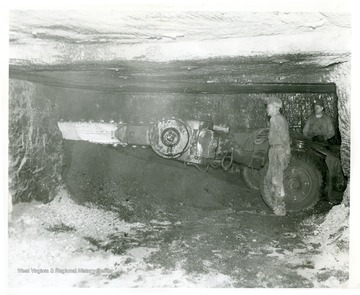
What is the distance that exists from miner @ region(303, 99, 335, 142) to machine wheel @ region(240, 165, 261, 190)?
0.71 meters

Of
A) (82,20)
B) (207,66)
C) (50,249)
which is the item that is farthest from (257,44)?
(50,249)

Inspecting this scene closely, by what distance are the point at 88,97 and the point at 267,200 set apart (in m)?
2.03

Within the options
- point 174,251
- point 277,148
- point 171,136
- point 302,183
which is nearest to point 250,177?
point 302,183

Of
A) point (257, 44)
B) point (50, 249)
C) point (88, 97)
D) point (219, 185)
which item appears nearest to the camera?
point (257, 44)

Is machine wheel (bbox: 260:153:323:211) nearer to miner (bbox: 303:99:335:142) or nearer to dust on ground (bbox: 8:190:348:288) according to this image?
dust on ground (bbox: 8:190:348:288)

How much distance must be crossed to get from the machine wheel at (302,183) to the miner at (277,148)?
0.72 feet

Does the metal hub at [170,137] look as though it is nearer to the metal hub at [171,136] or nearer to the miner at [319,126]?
the metal hub at [171,136]

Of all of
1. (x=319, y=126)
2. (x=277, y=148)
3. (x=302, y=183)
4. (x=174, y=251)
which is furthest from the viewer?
(x=319, y=126)

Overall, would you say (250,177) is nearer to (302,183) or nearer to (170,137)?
(302,183)

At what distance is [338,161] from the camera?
118 inches

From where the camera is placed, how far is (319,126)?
3.45m

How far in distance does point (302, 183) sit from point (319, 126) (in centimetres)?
73

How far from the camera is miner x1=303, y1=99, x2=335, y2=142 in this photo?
133 inches
